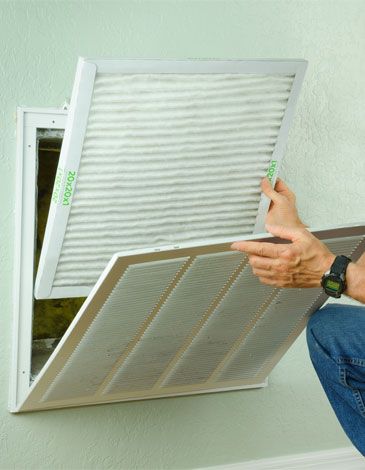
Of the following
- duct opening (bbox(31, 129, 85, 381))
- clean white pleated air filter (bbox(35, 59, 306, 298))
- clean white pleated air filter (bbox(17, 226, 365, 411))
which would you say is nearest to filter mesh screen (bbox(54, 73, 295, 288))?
clean white pleated air filter (bbox(35, 59, 306, 298))

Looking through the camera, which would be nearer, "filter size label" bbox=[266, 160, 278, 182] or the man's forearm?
the man's forearm

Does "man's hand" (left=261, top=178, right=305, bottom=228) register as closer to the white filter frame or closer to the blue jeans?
the blue jeans

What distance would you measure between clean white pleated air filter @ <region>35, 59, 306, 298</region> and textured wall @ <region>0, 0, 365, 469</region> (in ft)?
1.13

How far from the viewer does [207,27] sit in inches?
84.6

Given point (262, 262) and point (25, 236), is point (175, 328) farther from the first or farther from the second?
point (25, 236)

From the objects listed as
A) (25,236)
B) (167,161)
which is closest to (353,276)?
(167,161)

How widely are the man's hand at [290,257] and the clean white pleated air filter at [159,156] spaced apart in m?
0.21

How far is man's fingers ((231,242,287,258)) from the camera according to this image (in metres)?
1.61

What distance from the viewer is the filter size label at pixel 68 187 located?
163 centimetres

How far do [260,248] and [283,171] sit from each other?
73cm

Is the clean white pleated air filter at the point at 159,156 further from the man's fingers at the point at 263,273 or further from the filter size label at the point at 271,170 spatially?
the man's fingers at the point at 263,273

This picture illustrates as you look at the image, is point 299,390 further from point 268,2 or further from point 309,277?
point 268,2

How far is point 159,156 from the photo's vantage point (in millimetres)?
1656

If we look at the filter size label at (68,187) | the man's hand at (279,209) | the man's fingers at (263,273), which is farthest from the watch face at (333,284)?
the filter size label at (68,187)
